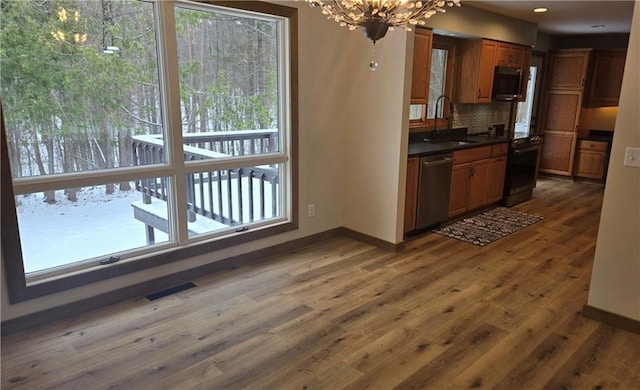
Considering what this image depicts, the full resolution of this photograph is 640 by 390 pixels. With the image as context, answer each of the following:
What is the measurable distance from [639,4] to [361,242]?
278 centimetres

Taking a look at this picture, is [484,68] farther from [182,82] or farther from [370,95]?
[182,82]

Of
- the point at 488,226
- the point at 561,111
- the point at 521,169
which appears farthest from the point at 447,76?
the point at 561,111

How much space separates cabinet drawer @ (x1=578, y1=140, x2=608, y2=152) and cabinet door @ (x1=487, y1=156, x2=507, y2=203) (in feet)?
8.15

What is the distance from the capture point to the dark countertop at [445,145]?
14.0 feet

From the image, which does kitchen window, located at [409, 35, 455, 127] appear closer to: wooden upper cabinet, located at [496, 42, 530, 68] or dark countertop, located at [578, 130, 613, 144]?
wooden upper cabinet, located at [496, 42, 530, 68]

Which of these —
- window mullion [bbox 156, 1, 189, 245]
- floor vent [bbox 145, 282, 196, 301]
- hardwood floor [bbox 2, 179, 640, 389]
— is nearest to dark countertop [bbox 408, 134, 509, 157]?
hardwood floor [bbox 2, 179, 640, 389]

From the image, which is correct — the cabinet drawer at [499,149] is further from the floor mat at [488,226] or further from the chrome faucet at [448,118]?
the floor mat at [488,226]

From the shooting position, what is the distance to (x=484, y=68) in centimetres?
539

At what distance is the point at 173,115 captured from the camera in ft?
10.3

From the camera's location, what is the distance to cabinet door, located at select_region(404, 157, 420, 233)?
4152 mm

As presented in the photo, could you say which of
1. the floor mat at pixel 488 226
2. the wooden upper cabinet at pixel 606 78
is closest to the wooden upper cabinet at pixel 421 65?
the floor mat at pixel 488 226

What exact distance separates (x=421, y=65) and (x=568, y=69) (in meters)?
4.06

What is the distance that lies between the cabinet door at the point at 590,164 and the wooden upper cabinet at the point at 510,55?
7.02 ft

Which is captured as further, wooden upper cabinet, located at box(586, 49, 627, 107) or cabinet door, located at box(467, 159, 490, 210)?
wooden upper cabinet, located at box(586, 49, 627, 107)
